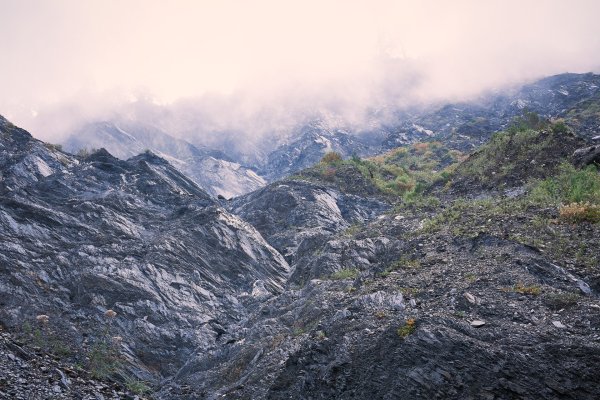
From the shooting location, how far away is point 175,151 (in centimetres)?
8612

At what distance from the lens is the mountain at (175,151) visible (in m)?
72.6

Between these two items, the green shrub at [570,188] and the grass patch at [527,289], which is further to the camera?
the green shrub at [570,188]

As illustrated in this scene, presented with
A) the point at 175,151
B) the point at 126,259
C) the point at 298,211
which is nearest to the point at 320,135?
the point at 175,151

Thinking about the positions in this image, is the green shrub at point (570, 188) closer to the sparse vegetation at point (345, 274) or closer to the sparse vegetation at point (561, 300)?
the sparse vegetation at point (561, 300)

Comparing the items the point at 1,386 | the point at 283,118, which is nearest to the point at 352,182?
the point at 1,386

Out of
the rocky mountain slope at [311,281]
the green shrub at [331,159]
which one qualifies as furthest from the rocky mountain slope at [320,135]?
the rocky mountain slope at [311,281]

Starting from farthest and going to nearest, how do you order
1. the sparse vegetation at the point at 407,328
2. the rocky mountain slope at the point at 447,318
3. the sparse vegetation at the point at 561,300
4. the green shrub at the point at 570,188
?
the green shrub at the point at 570,188
the sparse vegetation at the point at 561,300
the sparse vegetation at the point at 407,328
the rocky mountain slope at the point at 447,318

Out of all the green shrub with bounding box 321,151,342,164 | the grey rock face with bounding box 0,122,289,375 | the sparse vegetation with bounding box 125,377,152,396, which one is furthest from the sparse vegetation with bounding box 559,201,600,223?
the green shrub with bounding box 321,151,342,164

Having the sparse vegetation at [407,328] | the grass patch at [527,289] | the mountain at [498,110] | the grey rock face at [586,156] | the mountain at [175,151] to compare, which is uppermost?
the mountain at [175,151]

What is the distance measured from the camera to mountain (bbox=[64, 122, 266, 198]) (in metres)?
72.6

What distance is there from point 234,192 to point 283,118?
112 feet

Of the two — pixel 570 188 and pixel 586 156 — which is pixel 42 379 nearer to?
pixel 570 188

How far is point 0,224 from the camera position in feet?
70.3

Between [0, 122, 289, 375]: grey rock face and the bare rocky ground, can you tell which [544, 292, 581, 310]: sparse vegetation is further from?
[0, 122, 289, 375]: grey rock face
